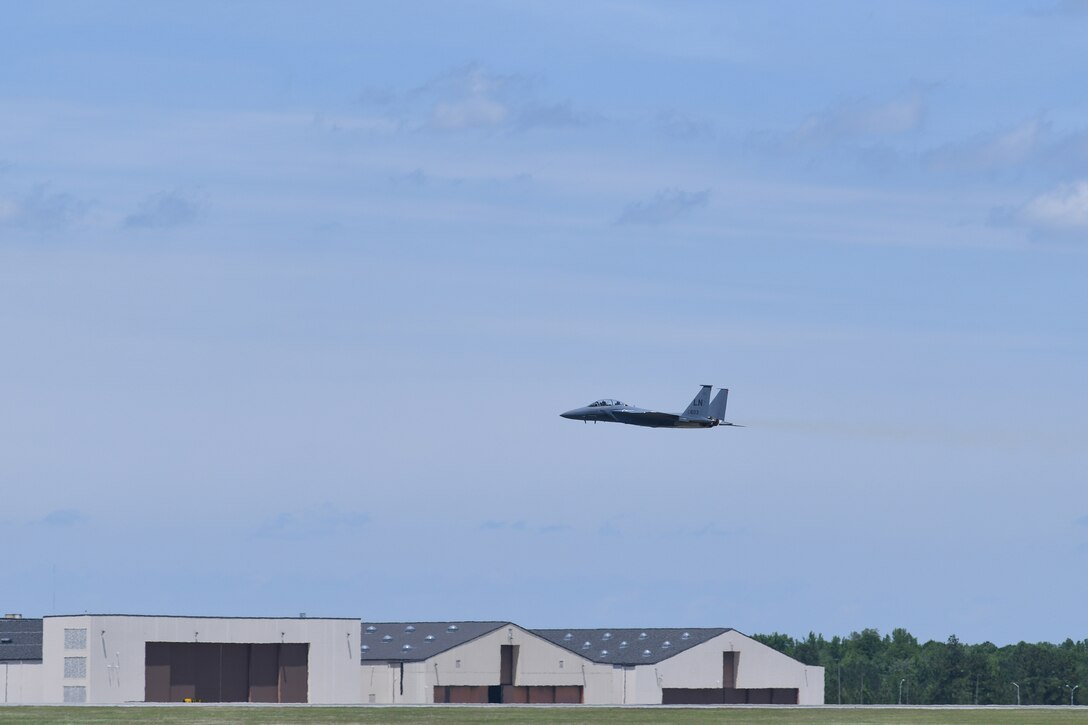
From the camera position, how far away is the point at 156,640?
392ft

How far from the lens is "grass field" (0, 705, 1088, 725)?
3543 inches

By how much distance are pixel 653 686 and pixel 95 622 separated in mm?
45253

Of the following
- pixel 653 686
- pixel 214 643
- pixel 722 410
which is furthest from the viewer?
pixel 653 686

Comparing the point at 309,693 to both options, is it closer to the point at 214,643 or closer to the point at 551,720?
the point at 214,643

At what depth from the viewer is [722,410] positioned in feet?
345

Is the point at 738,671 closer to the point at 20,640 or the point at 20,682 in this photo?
the point at 20,640

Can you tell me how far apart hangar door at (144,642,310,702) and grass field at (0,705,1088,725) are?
Answer: 12.5 meters

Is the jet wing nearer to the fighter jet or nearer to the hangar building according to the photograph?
the fighter jet

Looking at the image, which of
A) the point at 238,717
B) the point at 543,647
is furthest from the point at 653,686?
the point at 238,717

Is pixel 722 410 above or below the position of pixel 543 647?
above

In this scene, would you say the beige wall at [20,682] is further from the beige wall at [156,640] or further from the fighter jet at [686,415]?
the fighter jet at [686,415]

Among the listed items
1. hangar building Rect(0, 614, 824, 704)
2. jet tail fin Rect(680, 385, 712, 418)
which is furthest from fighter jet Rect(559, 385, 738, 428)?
hangar building Rect(0, 614, 824, 704)

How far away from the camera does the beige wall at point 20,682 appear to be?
385 ft

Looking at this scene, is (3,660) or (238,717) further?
(3,660)
